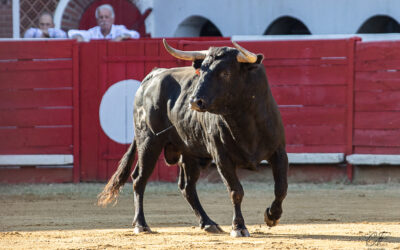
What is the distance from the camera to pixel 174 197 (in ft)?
29.0

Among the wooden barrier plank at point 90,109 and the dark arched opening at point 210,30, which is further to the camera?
the dark arched opening at point 210,30

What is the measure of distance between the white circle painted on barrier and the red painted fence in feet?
0.23

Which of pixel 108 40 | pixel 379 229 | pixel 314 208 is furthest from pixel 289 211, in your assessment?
pixel 108 40

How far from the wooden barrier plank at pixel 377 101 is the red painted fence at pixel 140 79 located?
0.03 ft

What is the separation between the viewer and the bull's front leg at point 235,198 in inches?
231

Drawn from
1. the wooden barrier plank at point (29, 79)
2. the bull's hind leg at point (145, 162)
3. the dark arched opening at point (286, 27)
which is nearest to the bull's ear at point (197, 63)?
the bull's hind leg at point (145, 162)

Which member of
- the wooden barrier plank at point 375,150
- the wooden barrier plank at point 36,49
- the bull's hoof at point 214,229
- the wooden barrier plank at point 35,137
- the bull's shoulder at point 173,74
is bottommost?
the wooden barrier plank at point 35,137

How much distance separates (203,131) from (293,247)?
3.99 ft

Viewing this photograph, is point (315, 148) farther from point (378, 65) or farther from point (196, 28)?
point (196, 28)

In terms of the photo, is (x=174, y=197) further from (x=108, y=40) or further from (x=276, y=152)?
(x=276, y=152)

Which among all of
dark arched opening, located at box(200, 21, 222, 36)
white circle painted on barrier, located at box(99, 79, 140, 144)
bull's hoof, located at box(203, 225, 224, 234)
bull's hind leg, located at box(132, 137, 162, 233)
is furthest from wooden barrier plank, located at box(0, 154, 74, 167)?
dark arched opening, located at box(200, 21, 222, 36)

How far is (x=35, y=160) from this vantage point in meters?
10.0

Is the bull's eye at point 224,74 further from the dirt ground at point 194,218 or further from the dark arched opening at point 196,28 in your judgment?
the dark arched opening at point 196,28

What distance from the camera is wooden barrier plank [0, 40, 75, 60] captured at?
33.1ft
